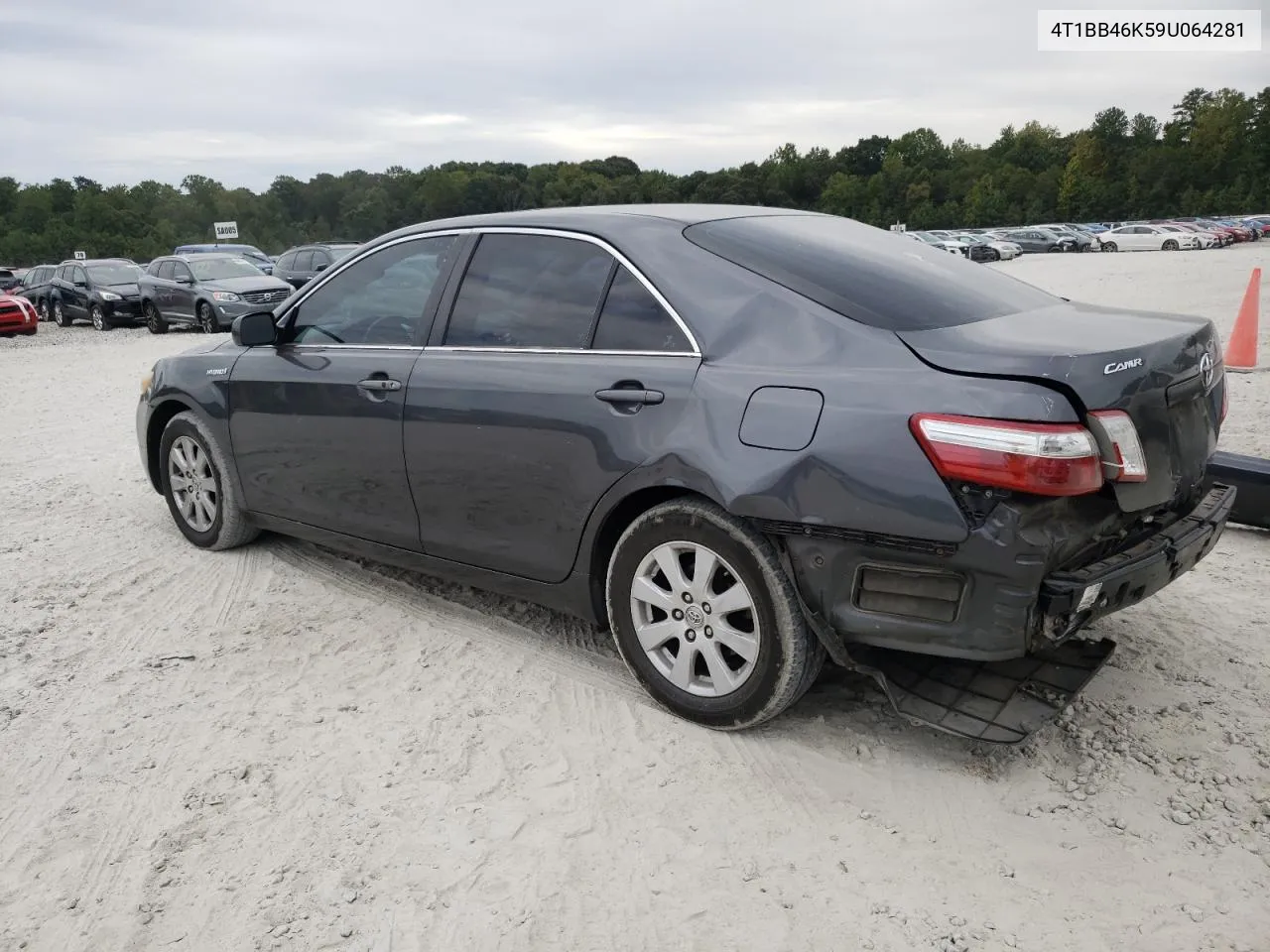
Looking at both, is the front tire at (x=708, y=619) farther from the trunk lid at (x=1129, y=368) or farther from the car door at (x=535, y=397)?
the trunk lid at (x=1129, y=368)

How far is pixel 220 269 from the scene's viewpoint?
2005 cm

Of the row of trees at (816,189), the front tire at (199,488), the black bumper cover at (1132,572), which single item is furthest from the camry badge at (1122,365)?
the row of trees at (816,189)

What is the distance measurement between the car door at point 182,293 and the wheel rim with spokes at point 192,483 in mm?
15374

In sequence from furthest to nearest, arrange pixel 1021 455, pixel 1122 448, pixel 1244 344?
pixel 1244 344
pixel 1122 448
pixel 1021 455

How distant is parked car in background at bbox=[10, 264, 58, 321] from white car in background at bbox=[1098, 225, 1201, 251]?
42851 millimetres

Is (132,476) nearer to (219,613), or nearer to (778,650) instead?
(219,613)

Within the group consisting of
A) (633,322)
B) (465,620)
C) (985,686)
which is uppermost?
(633,322)

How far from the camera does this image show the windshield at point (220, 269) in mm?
19641

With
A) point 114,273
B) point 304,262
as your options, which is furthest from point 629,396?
point 114,273

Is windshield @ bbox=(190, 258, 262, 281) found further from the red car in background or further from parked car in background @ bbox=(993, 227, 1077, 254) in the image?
parked car in background @ bbox=(993, 227, 1077, 254)

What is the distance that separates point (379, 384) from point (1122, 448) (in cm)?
274

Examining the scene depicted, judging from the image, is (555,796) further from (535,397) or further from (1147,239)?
(1147,239)

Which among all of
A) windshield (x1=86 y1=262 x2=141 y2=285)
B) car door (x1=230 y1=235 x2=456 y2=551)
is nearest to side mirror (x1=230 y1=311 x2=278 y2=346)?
car door (x1=230 y1=235 x2=456 y2=551)

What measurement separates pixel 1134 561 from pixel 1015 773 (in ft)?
2.41
